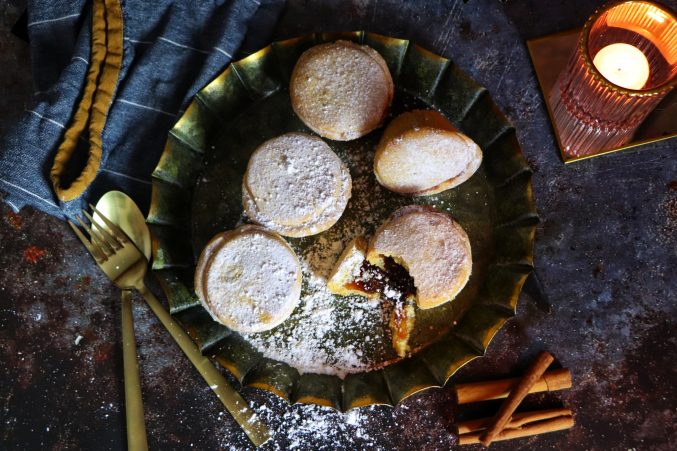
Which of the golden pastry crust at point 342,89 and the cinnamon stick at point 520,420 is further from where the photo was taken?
the cinnamon stick at point 520,420

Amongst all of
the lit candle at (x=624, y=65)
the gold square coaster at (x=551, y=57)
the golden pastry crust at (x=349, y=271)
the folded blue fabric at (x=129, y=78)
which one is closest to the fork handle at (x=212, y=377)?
the folded blue fabric at (x=129, y=78)

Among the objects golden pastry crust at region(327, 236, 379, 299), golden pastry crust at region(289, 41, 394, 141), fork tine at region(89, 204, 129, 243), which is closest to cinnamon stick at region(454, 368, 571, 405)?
golden pastry crust at region(327, 236, 379, 299)

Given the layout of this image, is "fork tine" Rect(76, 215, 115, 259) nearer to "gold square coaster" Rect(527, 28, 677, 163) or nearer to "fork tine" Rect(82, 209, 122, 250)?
"fork tine" Rect(82, 209, 122, 250)

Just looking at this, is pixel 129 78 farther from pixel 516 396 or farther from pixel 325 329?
pixel 516 396

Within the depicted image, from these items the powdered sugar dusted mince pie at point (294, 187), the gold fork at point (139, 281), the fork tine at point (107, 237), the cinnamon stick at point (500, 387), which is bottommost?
the gold fork at point (139, 281)

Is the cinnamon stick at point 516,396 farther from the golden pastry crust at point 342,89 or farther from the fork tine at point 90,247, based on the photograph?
the fork tine at point 90,247

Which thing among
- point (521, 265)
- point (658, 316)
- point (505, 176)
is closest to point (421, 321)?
point (521, 265)

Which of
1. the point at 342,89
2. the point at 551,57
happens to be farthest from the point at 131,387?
the point at 551,57
